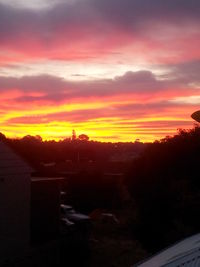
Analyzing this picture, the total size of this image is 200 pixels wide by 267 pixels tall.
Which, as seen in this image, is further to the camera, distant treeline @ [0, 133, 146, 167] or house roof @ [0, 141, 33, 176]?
distant treeline @ [0, 133, 146, 167]

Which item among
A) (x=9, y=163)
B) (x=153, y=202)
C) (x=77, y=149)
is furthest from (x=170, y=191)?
(x=77, y=149)

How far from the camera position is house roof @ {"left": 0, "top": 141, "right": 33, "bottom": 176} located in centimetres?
2134

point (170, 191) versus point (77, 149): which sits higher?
point (77, 149)

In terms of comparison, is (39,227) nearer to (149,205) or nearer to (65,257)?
(65,257)

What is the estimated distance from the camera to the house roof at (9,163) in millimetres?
21344

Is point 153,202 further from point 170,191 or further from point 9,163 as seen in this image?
point 9,163

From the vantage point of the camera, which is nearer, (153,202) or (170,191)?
(170,191)

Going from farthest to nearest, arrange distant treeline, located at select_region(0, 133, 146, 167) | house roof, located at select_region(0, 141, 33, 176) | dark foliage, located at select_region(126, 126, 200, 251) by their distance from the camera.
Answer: distant treeline, located at select_region(0, 133, 146, 167) → house roof, located at select_region(0, 141, 33, 176) → dark foliage, located at select_region(126, 126, 200, 251)

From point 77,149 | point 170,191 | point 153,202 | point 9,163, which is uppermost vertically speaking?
point 77,149

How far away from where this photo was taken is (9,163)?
21.5 meters

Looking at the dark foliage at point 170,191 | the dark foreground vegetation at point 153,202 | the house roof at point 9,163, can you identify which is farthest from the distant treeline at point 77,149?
the house roof at point 9,163

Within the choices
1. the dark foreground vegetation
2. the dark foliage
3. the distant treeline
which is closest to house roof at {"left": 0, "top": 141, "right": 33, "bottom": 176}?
the dark foreground vegetation

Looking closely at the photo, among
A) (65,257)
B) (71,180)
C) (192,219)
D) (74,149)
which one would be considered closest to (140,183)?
(65,257)

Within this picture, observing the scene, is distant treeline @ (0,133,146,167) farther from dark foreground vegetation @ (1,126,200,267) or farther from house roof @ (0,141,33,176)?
house roof @ (0,141,33,176)
